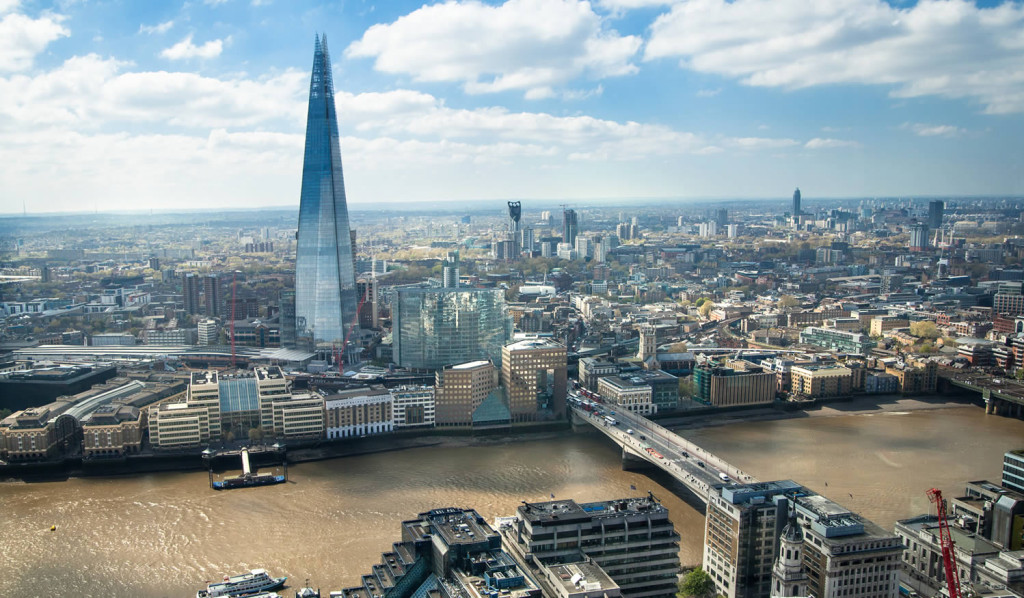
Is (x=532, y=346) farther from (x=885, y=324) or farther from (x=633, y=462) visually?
(x=885, y=324)

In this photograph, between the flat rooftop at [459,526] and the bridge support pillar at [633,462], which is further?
the bridge support pillar at [633,462]

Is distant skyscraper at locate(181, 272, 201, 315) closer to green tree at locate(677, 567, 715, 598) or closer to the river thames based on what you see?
the river thames

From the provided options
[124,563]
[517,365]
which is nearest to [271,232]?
[517,365]

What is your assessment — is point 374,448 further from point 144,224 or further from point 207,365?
point 144,224

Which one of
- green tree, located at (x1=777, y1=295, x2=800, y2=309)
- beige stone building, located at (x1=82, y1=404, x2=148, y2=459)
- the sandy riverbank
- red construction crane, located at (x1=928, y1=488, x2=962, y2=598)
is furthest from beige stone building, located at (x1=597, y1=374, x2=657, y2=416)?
green tree, located at (x1=777, y1=295, x2=800, y2=309)

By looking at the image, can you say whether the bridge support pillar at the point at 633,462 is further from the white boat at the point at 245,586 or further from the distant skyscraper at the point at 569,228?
the distant skyscraper at the point at 569,228

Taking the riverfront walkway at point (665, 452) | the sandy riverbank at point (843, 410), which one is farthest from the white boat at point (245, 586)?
the sandy riverbank at point (843, 410)
